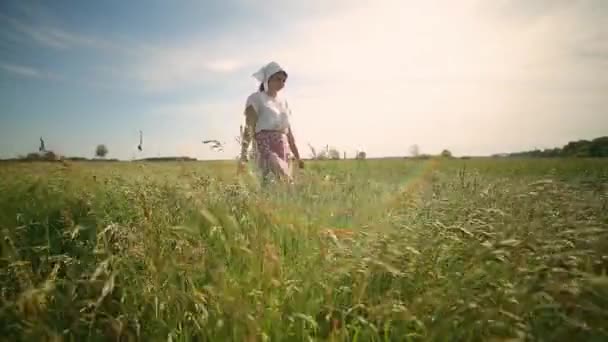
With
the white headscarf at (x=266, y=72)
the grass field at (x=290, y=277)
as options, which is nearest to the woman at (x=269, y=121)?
the white headscarf at (x=266, y=72)

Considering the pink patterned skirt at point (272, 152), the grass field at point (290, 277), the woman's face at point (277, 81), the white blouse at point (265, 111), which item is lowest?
the grass field at point (290, 277)

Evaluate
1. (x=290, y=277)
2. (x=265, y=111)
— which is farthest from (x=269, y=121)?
(x=290, y=277)

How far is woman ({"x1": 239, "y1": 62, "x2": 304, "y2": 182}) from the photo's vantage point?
5.88 m

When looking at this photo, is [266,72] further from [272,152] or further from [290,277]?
[290,277]

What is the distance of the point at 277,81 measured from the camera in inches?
240

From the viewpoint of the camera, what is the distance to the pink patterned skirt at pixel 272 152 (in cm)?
578

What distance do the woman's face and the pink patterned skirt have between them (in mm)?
752

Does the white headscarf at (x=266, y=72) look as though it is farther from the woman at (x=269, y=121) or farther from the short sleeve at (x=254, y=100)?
the short sleeve at (x=254, y=100)

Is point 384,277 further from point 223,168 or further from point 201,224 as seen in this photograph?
point 223,168

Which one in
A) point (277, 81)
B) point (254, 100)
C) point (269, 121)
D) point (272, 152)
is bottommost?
point (272, 152)

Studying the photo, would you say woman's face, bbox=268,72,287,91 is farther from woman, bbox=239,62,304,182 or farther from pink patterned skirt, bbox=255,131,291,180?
pink patterned skirt, bbox=255,131,291,180

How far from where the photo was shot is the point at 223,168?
5.25 m

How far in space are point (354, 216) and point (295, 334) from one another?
8.25 ft

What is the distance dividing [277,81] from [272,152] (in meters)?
1.20
